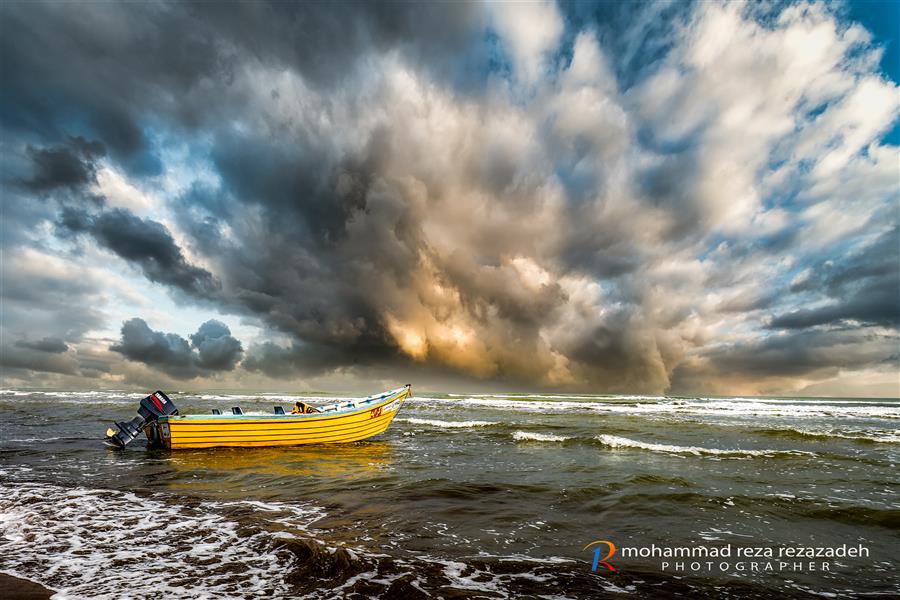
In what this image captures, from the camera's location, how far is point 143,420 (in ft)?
62.2

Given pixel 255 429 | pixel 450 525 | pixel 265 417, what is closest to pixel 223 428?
pixel 255 429

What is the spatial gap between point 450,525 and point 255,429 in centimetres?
1361

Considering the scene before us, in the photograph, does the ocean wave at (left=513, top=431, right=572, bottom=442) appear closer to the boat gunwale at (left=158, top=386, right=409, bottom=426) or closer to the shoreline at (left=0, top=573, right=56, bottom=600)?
the boat gunwale at (left=158, top=386, right=409, bottom=426)

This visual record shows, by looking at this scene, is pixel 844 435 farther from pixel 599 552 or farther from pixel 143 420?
pixel 143 420

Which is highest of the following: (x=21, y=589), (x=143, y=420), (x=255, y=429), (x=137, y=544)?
(x=143, y=420)

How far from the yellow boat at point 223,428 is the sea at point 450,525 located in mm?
1356

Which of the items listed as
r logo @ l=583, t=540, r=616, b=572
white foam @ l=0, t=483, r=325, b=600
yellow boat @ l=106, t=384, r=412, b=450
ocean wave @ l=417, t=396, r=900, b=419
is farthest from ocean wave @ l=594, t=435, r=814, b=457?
ocean wave @ l=417, t=396, r=900, b=419

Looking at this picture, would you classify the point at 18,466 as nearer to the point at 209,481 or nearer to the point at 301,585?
the point at 209,481

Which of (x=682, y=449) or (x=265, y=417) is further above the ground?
(x=265, y=417)

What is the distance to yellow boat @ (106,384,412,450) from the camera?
1836 cm

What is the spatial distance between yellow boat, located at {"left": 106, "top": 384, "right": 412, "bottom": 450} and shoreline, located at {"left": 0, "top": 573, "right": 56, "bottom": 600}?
544 inches

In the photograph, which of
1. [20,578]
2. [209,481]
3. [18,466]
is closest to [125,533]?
[20,578]

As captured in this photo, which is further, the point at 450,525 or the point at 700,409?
the point at 700,409

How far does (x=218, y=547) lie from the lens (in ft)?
22.0
